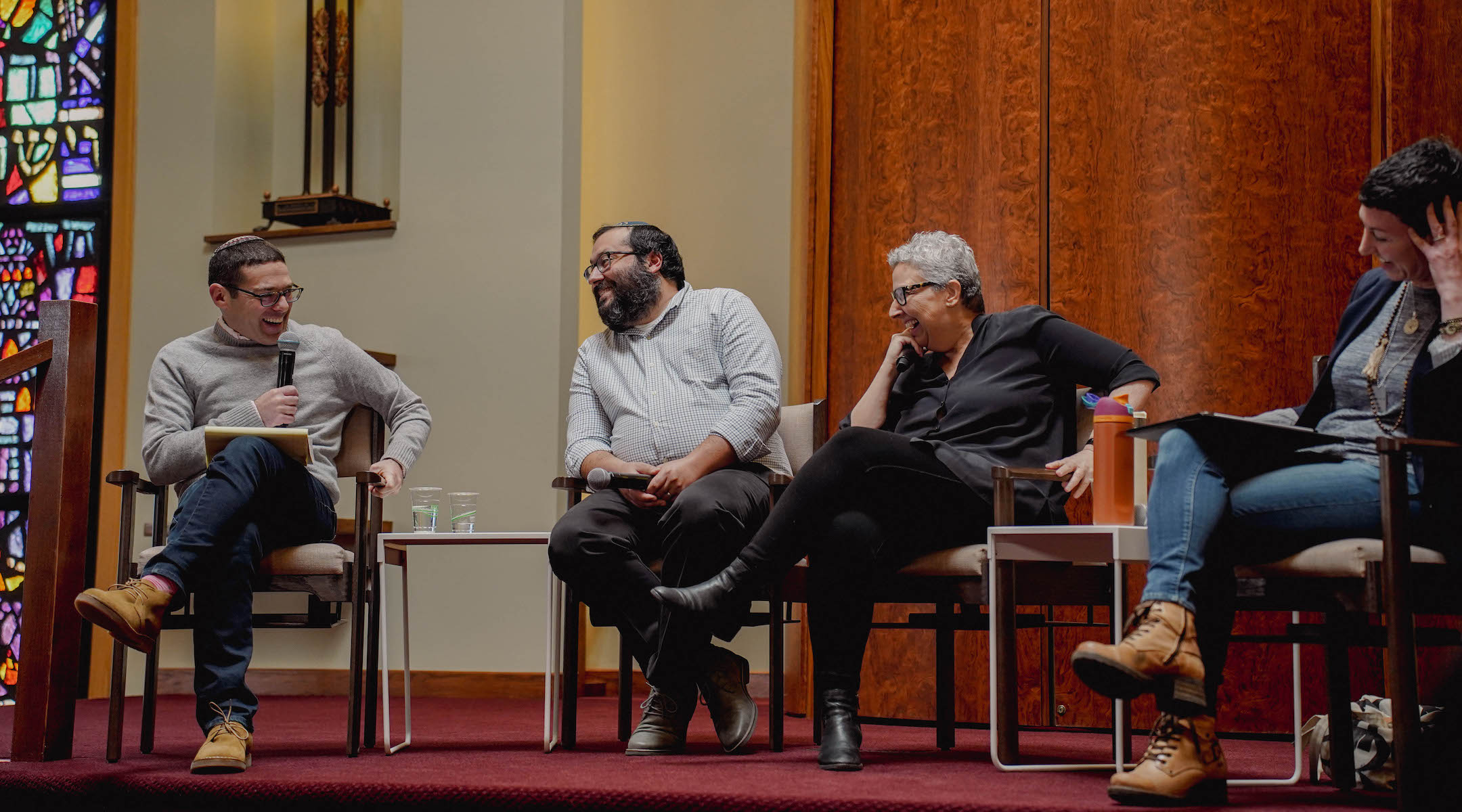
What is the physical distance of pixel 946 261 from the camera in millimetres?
3033

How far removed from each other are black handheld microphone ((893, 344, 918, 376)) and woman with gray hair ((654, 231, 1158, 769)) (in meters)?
0.04

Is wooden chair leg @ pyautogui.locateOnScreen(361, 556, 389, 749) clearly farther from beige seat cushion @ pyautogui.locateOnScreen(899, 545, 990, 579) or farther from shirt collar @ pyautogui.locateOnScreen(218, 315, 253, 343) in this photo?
beige seat cushion @ pyautogui.locateOnScreen(899, 545, 990, 579)

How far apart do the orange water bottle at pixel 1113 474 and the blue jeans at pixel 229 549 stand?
1567 mm

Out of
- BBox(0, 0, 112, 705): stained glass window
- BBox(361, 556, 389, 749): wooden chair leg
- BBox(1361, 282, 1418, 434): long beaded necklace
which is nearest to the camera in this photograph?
BBox(1361, 282, 1418, 434): long beaded necklace

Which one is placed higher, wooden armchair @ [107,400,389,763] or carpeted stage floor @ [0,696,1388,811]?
wooden armchair @ [107,400,389,763]

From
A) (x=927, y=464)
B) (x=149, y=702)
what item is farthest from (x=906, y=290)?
(x=149, y=702)

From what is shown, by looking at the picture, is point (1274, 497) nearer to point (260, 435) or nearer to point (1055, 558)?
point (1055, 558)

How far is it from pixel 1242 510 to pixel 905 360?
0.98 metres

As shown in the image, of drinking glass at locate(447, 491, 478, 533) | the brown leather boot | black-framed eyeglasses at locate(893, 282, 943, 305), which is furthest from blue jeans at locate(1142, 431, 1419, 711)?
drinking glass at locate(447, 491, 478, 533)

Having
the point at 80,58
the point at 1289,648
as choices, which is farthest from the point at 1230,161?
the point at 80,58

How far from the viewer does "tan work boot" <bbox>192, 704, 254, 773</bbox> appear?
254 cm

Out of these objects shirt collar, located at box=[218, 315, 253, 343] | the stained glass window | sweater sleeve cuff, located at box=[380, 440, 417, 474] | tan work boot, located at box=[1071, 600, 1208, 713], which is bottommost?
tan work boot, located at box=[1071, 600, 1208, 713]

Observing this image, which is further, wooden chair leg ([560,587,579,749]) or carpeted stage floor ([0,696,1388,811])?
wooden chair leg ([560,587,579,749])

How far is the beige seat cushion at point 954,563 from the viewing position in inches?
103
